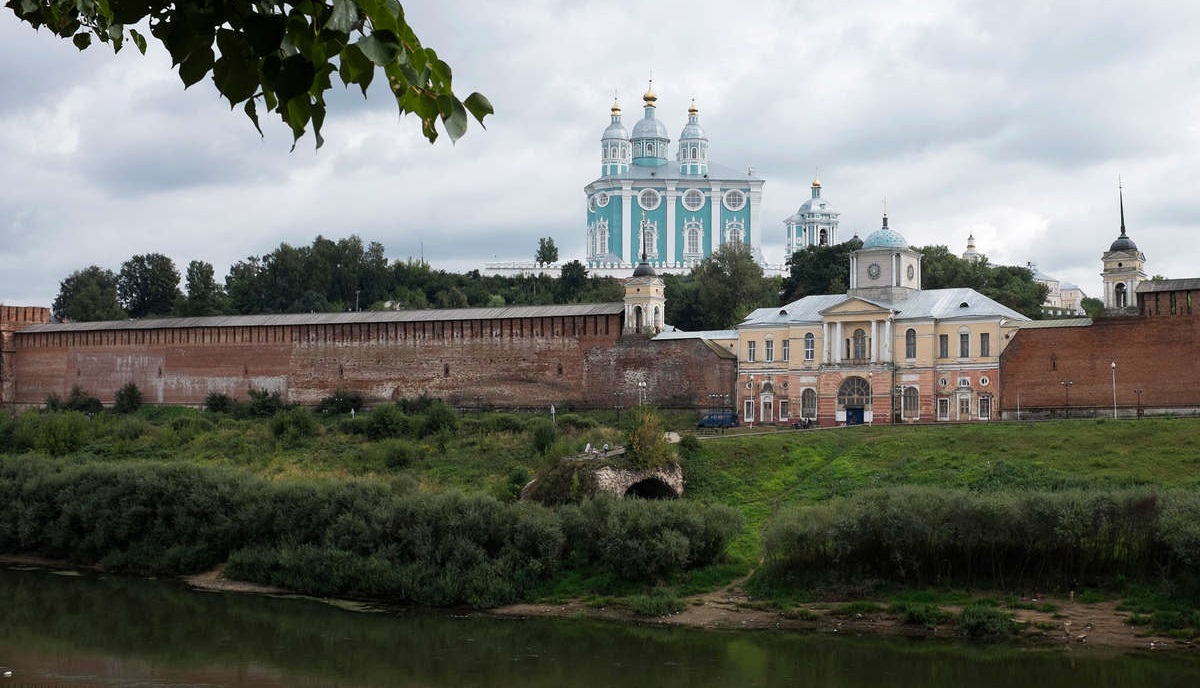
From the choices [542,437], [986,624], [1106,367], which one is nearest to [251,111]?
[986,624]

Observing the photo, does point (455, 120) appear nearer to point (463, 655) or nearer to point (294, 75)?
point (294, 75)

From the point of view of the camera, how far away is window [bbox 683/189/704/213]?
71.2 m

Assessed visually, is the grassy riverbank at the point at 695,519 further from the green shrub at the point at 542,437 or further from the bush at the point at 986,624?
the bush at the point at 986,624

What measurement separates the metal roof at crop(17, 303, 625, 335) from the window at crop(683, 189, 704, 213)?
34.3 meters

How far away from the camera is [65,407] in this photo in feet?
136

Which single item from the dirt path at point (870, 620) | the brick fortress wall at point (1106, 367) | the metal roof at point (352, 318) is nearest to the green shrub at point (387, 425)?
the metal roof at point (352, 318)

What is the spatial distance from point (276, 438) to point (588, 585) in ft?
48.1

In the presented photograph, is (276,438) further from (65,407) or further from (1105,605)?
(1105,605)

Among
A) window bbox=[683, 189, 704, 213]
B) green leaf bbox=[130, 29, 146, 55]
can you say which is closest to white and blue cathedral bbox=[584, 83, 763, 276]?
window bbox=[683, 189, 704, 213]

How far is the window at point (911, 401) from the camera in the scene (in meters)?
32.1

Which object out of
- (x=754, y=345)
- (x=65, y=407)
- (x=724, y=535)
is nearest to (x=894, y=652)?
(x=724, y=535)

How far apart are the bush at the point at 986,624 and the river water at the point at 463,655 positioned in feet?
1.41

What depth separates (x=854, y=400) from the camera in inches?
1283

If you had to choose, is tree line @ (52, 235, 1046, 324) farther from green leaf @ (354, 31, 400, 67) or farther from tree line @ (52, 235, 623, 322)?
green leaf @ (354, 31, 400, 67)
